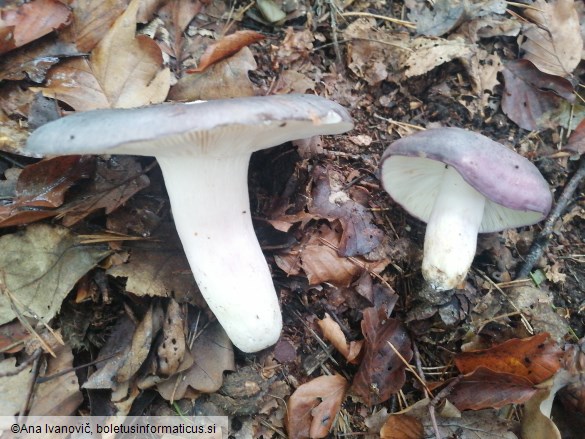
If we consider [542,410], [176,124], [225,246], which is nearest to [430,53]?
[225,246]

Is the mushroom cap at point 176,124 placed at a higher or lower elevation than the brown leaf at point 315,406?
higher

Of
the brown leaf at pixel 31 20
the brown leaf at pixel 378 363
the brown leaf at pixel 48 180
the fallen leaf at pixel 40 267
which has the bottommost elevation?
the brown leaf at pixel 378 363

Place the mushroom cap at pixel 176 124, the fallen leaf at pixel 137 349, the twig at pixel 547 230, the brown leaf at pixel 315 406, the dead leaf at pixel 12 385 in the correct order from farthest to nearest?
the twig at pixel 547 230, the brown leaf at pixel 315 406, the fallen leaf at pixel 137 349, the dead leaf at pixel 12 385, the mushroom cap at pixel 176 124

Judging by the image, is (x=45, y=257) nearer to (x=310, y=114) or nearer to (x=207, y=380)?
(x=207, y=380)

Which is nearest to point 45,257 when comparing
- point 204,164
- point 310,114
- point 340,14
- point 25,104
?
point 25,104

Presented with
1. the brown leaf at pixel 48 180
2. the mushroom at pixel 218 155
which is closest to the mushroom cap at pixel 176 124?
the mushroom at pixel 218 155

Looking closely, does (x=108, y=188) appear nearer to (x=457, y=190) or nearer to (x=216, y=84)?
(x=216, y=84)

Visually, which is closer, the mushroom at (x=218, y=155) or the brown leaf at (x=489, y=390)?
the mushroom at (x=218, y=155)

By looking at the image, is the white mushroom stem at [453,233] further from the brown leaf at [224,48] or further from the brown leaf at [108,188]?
the brown leaf at [108,188]
